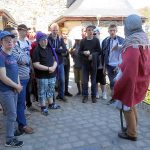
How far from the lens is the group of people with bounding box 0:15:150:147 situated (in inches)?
172

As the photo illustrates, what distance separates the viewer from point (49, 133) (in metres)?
5.21

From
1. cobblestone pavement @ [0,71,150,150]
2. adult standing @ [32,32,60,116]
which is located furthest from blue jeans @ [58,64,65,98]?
adult standing @ [32,32,60,116]

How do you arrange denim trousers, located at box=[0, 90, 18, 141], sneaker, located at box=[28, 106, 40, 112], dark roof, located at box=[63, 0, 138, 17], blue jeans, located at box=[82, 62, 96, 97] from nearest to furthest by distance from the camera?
denim trousers, located at box=[0, 90, 18, 141] < sneaker, located at box=[28, 106, 40, 112] < blue jeans, located at box=[82, 62, 96, 97] < dark roof, located at box=[63, 0, 138, 17]

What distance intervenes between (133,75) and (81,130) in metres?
1.58

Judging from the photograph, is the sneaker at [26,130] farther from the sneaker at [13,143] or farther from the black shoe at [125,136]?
the black shoe at [125,136]

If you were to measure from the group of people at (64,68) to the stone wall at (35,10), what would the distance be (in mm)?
17816

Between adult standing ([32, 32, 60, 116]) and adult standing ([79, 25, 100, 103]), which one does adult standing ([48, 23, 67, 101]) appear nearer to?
adult standing ([79, 25, 100, 103])

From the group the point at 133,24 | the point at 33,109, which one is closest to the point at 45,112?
the point at 33,109

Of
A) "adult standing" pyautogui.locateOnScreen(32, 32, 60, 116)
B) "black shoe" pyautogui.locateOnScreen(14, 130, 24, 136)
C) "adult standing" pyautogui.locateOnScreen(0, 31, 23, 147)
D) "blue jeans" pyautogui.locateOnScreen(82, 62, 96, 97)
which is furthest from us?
"blue jeans" pyautogui.locateOnScreen(82, 62, 96, 97)

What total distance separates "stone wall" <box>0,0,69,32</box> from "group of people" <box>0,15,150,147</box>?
17.8 meters

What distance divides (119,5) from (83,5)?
3090 millimetres

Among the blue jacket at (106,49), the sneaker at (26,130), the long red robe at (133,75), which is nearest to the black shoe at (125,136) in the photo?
the long red robe at (133,75)

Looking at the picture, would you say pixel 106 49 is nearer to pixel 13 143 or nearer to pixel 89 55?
pixel 89 55

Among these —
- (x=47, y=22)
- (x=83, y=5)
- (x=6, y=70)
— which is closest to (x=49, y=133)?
(x=6, y=70)
